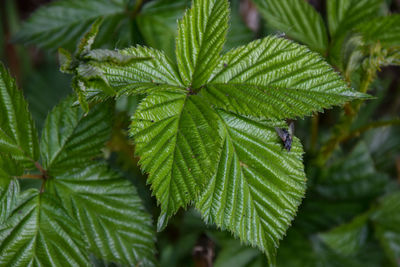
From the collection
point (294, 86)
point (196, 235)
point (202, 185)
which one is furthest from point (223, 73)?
point (196, 235)

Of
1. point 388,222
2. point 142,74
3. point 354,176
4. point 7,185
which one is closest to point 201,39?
point 142,74

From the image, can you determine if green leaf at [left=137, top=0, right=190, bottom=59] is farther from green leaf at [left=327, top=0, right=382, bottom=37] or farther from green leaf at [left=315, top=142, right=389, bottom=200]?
green leaf at [left=315, top=142, right=389, bottom=200]

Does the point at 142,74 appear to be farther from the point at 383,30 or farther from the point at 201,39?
the point at 383,30

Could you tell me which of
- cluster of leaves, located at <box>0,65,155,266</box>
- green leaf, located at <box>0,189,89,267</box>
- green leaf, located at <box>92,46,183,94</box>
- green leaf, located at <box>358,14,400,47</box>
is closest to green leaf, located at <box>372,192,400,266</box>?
green leaf, located at <box>358,14,400,47</box>

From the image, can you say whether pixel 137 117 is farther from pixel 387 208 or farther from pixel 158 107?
pixel 387 208

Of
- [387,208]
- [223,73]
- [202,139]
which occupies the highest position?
[223,73]
